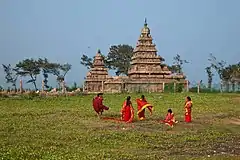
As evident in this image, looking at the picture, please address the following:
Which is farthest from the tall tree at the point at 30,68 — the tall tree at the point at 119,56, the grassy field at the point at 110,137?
the grassy field at the point at 110,137

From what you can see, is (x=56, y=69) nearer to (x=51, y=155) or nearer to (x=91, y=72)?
(x=91, y=72)

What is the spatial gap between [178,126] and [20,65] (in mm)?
77267

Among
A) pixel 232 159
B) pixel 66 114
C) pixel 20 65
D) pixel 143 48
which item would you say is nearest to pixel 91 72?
pixel 143 48

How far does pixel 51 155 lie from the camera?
49.2 feet

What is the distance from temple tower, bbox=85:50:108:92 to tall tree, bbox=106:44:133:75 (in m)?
22.0

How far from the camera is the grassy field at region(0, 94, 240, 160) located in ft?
52.3

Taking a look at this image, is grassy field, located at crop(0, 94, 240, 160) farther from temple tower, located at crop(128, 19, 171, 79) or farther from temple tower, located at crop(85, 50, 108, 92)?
temple tower, located at crop(85, 50, 108, 92)

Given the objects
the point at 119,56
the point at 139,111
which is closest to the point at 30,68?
the point at 119,56

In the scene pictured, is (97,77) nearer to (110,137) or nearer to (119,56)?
(119,56)

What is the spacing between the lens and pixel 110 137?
20.3 metres

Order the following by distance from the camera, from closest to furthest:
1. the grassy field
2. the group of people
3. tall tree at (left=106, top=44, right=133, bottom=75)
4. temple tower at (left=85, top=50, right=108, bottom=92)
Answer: the grassy field < the group of people < temple tower at (left=85, top=50, right=108, bottom=92) < tall tree at (left=106, top=44, right=133, bottom=75)

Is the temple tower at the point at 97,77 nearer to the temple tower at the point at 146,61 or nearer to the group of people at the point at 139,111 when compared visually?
the temple tower at the point at 146,61

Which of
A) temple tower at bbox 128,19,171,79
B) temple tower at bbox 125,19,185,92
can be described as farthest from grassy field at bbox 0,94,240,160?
temple tower at bbox 128,19,171,79

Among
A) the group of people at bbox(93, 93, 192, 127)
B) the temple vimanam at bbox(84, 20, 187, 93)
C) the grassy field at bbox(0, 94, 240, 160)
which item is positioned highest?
the temple vimanam at bbox(84, 20, 187, 93)
